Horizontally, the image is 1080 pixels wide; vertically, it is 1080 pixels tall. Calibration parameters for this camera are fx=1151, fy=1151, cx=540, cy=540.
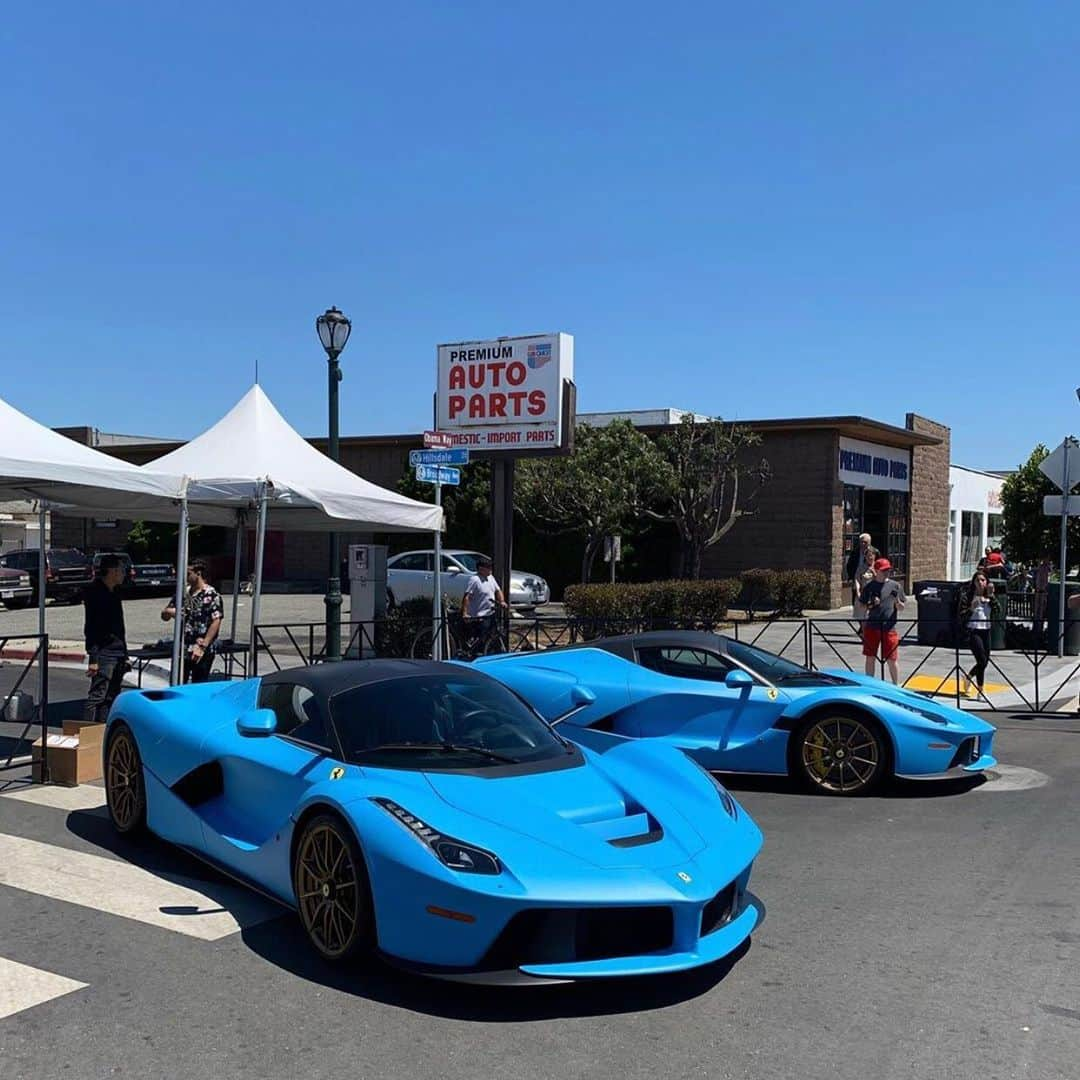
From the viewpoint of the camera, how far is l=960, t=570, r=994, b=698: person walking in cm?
1392

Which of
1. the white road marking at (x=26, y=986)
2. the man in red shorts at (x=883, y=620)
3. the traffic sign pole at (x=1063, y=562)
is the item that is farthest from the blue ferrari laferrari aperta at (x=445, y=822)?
the traffic sign pole at (x=1063, y=562)

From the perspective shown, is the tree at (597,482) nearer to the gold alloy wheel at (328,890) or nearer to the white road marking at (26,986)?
the gold alloy wheel at (328,890)

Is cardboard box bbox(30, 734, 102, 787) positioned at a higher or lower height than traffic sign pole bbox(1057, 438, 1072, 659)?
lower

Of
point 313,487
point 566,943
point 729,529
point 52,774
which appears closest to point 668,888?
point 566,943

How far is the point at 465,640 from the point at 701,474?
15593mm

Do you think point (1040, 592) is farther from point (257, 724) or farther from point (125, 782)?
point (257, 724)

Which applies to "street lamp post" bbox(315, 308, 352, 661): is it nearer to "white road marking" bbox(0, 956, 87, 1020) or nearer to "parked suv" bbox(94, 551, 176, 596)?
"white road marking" bbox(0, 956, 87, 1020)

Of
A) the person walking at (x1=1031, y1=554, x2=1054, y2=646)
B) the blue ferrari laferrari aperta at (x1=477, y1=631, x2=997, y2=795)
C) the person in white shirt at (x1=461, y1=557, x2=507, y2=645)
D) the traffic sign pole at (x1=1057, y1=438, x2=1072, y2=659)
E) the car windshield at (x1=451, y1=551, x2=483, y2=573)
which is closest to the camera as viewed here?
the blue ferrari laferrari aperta at (x1=477, y1=631, x2=997, y2=795)

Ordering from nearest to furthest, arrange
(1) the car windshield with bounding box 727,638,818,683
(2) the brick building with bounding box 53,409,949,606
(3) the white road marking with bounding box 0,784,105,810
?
(3) the white road marking with bounding box 0,784,105,810, (1) the car windshield with bounding box 727,638,818,683, (2) the brick building with bounding box 53,409,949,606

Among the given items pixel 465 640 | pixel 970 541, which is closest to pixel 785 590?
pixel 465 640

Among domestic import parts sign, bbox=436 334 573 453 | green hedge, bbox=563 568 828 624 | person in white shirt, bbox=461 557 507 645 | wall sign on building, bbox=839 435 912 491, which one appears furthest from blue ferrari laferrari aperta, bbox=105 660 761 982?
wall sign on building, bbox=839 435 912 491

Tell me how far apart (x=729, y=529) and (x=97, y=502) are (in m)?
23.0

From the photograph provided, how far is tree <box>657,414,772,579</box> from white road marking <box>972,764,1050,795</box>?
799 inches

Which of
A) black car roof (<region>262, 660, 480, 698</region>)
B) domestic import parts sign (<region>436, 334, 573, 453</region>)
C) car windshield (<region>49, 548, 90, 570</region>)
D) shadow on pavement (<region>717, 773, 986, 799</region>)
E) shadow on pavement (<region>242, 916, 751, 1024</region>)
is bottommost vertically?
shadow on pavement (<region>242, 916, 751, 1024</region>)
